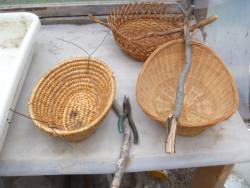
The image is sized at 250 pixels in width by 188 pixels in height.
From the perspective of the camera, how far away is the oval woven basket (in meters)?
1.19

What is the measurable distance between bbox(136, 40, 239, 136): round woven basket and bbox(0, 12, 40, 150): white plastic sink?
444 mm

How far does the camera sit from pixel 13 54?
1.33m

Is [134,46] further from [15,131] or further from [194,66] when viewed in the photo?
[15,131]

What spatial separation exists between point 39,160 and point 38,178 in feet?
1.54

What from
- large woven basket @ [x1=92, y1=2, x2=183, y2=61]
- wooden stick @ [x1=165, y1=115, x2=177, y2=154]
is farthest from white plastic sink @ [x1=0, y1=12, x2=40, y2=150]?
wooden stick @ [x1=165, y1=115, x2=177, y2=154]

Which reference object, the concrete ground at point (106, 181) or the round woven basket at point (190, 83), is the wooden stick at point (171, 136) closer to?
the round woven basket at point (190, 83)

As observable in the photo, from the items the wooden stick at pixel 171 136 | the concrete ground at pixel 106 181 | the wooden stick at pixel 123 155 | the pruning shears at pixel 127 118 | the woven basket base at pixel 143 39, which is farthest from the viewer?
the concrete ground at pixel 106 181

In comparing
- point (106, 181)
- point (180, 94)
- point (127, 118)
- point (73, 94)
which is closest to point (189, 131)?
point (180, 94)

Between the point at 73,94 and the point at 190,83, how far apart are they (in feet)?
1.52

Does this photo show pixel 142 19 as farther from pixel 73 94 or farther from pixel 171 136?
pixel 171 136

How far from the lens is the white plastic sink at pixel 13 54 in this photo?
3.71 ft

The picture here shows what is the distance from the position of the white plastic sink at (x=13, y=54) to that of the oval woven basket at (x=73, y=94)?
83 mm

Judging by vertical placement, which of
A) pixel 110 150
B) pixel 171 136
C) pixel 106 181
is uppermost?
pixel 171 136

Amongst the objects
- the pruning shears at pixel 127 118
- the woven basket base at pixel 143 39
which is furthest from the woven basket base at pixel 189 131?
the woven basket base at pixel 143 39
